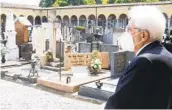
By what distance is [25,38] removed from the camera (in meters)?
16.6

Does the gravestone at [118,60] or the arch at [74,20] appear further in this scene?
the arch at [74,20]

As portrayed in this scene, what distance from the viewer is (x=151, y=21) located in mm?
2184

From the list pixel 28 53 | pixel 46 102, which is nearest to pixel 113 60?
pixel 46 102

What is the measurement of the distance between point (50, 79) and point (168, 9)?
25.9 meters

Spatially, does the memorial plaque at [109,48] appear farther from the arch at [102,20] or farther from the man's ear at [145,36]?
the arch at [102,20]

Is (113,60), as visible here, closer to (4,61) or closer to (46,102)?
(46,102)

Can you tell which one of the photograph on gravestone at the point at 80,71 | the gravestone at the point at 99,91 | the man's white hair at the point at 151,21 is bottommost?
the gravestone at the point at 99,91

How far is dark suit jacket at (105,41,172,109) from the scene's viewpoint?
1.93m

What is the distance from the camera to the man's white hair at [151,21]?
7.15 feet

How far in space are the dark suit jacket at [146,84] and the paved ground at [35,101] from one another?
585 centimetres

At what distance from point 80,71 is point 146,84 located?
930 cm

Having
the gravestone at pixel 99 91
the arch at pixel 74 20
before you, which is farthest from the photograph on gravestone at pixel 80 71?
the arch at pixel 74 20

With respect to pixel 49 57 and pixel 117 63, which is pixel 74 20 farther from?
pixel 117 63

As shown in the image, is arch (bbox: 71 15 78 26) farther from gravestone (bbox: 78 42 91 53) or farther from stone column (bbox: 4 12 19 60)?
gravestone (bbox: 78 42 91 53)
